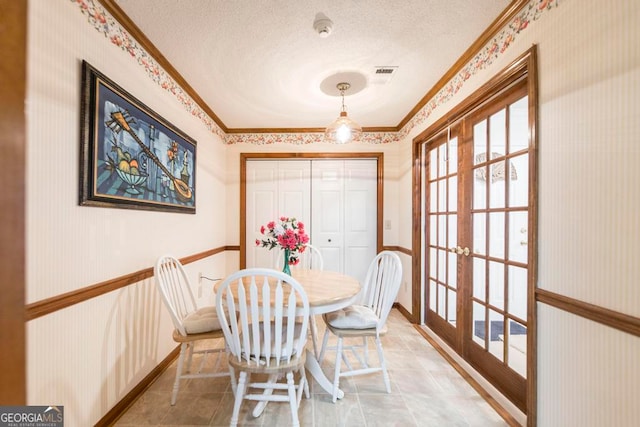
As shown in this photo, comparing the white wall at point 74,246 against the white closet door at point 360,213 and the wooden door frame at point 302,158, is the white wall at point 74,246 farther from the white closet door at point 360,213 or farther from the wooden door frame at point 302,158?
the white closet door at point 360,213

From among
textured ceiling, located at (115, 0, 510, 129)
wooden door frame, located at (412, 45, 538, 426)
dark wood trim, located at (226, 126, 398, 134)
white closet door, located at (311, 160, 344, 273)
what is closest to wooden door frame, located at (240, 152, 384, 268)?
white closet door, located at (311, 160, 344, 273)

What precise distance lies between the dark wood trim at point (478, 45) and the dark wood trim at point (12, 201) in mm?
2100

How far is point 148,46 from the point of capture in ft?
6.06

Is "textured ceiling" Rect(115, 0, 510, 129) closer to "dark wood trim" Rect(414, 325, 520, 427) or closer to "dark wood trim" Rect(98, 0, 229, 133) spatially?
"dark wood trim" Rect(98, 0, 229, 133)

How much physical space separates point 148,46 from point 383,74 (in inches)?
69.7

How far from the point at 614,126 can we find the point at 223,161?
11.6ft

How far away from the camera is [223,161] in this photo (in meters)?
3.55

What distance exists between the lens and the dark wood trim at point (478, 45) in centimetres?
152

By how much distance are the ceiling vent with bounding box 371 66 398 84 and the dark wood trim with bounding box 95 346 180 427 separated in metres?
2.90

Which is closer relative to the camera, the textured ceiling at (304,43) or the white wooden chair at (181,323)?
the textured ceiling at (304,43)

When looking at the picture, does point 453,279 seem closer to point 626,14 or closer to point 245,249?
point 626,14

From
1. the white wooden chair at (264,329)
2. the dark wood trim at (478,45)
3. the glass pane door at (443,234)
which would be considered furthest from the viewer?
the glass pane door at (443,234)

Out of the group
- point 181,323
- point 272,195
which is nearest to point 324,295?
point 181,323

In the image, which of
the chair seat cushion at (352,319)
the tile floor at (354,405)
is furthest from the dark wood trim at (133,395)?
the chair seat cushion at (352,319)
